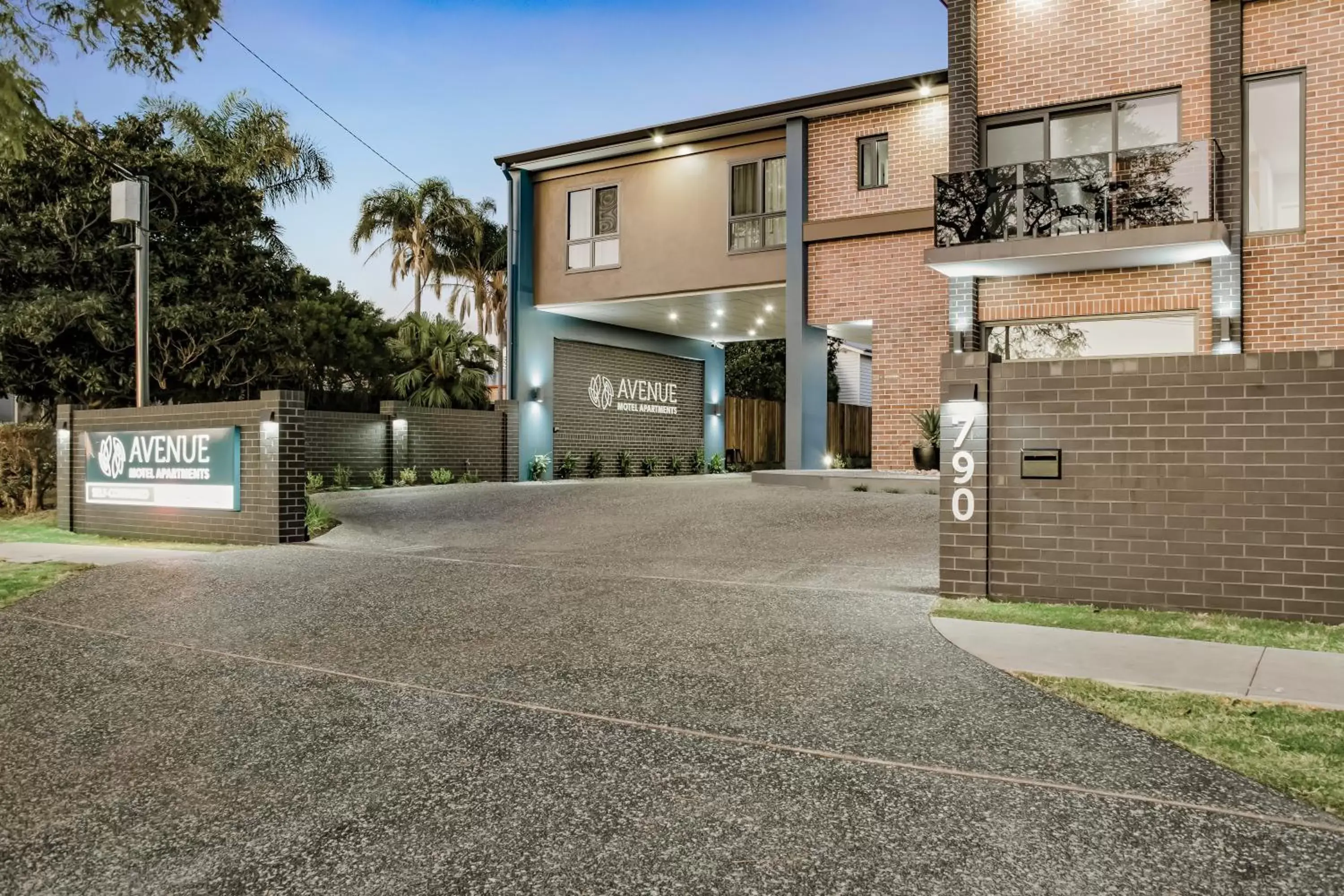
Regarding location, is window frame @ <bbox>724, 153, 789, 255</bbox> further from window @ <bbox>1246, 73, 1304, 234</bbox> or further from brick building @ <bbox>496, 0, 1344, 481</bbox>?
window @ <bbox>1246, 73, 1304, 234</bbox>

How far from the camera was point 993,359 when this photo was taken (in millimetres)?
7961

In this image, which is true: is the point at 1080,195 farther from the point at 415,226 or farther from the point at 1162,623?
the point at 415,226

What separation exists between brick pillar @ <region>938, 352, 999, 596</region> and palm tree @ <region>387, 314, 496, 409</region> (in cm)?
1482

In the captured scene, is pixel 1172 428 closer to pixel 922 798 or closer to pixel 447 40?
pixel 922 798

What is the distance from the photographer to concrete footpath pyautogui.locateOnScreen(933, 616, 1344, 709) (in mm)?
4918

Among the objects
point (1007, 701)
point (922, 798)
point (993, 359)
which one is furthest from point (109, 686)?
point (993, 359)

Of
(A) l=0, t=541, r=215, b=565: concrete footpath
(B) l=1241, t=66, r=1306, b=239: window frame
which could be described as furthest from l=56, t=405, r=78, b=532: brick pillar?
(B) l=1241, t=66, r=1306, b=239: window frame

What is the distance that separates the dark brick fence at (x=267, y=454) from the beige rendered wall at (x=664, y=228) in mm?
4281

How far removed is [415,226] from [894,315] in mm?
26878

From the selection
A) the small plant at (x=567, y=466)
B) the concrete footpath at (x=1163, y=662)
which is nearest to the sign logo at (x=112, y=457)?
the small plant at (x=567, y=466)

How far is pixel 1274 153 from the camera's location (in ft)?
44.6

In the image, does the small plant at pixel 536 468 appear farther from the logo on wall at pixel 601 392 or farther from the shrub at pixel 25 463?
the shrub at pixel 25 463

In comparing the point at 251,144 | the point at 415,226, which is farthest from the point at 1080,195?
the point at 415,226

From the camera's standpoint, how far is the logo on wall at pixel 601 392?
76.0 ft
